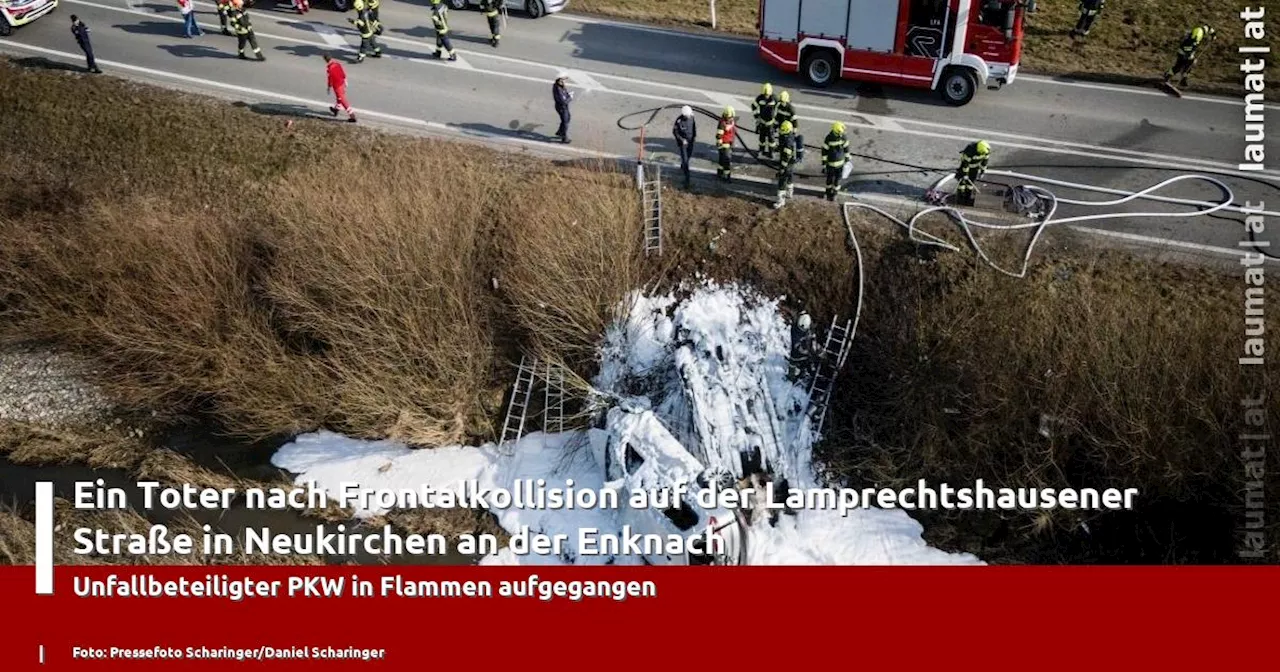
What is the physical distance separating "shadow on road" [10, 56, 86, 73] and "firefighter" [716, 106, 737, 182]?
1318cm

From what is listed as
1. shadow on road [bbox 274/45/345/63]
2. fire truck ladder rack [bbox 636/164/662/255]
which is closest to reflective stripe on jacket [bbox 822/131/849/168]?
fire truck ladder rack [bbox 636/164/662/255]

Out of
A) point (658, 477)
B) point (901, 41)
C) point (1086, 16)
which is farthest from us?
point (1086, 16)

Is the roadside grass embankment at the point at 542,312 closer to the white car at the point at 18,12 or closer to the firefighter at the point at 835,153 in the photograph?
the firefighter at the point at 835,153

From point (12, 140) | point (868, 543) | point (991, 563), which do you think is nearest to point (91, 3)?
point (12, 140)

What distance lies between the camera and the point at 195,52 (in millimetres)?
16719

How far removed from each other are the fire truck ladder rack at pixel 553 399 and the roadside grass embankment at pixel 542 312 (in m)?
0.33

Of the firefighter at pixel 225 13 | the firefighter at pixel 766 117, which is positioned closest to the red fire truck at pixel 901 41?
the firefighter at pixel 766 117

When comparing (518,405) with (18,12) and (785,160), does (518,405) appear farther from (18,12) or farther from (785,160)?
(18,12)

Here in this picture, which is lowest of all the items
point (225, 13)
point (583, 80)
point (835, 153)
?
point (835, 153)

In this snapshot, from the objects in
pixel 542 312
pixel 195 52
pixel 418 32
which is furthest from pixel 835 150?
pixel 195 52

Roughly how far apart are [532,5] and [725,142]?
25.5ft

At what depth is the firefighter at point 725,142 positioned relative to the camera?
12.4 metres

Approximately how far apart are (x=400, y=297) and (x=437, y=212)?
4.55 ft

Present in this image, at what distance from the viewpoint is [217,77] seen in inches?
628
